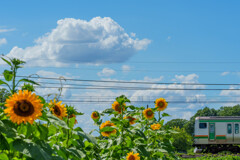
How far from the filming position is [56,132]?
2.53 meters

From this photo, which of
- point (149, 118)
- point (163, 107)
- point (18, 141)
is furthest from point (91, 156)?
point (163, 107)

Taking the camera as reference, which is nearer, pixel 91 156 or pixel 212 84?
→ pixel 91 156

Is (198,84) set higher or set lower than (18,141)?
higher

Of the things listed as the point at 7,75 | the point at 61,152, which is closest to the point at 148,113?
the point at 61,152

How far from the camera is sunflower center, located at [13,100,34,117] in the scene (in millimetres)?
1758

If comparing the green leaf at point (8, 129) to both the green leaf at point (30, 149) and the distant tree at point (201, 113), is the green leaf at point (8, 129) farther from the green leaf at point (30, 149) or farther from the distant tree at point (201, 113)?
the distant tree at point (201, 113)

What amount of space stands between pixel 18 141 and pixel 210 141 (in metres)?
22.9

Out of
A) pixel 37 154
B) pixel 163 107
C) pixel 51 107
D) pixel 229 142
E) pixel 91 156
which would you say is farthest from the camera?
pixel 229 142

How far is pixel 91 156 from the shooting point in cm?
278

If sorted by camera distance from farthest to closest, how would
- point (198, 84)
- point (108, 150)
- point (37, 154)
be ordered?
point (198, 84) → point (108, 150) → point (37, 154)

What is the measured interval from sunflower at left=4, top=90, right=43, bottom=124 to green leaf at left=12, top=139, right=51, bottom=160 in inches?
4.2

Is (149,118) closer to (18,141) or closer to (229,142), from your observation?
(18,141)

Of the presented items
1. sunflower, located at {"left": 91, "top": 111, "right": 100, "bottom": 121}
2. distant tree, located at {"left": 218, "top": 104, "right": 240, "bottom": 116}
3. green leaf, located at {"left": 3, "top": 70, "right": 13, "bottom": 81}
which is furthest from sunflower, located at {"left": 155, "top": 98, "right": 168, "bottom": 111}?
distant tree, located at {"left": 218, "top": 104, "right": 240, "bottom": 116}

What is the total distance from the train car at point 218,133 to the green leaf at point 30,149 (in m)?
22.3
